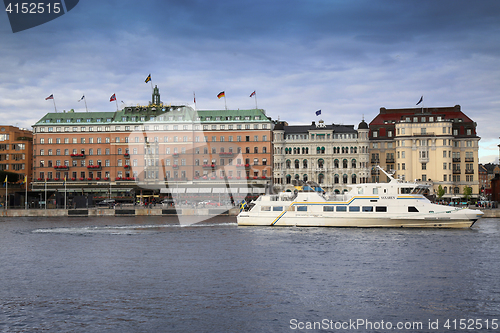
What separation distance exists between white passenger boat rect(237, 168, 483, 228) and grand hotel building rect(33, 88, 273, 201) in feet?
193

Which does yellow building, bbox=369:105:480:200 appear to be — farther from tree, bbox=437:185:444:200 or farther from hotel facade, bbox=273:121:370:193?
hotel facade, bbox=273:121:370:193

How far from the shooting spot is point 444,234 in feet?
205

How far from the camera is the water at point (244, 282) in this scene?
26.8 meters

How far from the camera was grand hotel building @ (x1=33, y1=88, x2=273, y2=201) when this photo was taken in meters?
136

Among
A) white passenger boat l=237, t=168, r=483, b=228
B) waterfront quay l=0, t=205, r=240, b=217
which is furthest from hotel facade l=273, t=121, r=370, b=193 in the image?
white passenger boat l=237, t=168, r=483, b=228

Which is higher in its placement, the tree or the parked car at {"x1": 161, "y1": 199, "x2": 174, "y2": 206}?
the tree

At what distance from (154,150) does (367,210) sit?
80876 millimetres

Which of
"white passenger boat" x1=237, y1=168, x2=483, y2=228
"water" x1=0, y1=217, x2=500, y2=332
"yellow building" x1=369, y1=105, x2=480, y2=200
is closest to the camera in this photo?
"water" x1=0, y1=217, x2=500, y2=332

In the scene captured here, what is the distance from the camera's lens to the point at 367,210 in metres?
69.4

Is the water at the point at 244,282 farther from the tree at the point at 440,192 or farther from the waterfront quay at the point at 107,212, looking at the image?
the tree at the point at 440,192

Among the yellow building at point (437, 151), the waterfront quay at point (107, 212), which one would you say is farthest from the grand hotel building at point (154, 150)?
the yellow building at point (437, 151)

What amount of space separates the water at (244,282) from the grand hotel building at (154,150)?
75.9 metres

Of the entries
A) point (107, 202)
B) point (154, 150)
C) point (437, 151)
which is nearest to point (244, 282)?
point (107, 202)

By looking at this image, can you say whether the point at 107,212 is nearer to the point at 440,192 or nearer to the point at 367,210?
the point at 367,210
